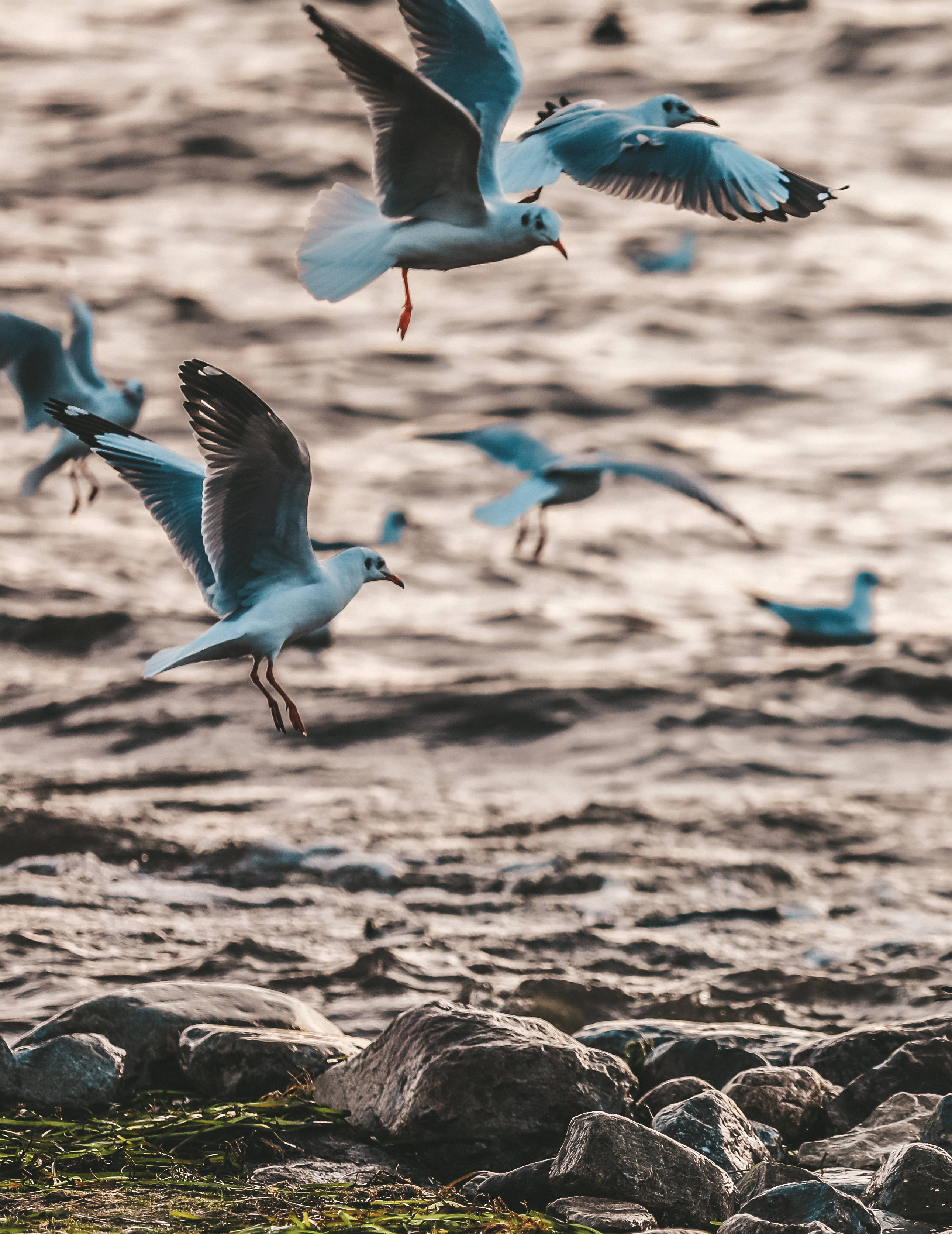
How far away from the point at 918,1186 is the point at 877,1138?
2.05 feet

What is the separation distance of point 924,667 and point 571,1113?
10.3m

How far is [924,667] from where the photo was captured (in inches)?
592

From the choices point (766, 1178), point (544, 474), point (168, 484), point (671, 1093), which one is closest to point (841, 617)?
point (544, 474)

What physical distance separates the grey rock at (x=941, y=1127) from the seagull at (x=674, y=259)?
19.1 m

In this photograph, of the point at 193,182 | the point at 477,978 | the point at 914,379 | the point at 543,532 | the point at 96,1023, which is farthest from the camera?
the point at 193,182

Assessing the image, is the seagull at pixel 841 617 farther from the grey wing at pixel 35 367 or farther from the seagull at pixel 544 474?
Answer: the grey wing at pixel 35 367

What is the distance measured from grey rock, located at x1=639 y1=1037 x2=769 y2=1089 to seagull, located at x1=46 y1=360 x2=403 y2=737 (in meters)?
1.96

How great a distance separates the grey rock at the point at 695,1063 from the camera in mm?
6258

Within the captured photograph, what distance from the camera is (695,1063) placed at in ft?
20.6

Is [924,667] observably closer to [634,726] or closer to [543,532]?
[634,726]

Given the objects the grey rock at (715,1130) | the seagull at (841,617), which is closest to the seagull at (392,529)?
the seagull at (841,617)

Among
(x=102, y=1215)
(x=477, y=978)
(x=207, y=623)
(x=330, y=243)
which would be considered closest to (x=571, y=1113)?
(x=102, y=1215)

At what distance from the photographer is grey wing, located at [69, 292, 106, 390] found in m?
9.70

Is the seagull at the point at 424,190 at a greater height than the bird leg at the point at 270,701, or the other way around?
the seagull at the point at 424,190
